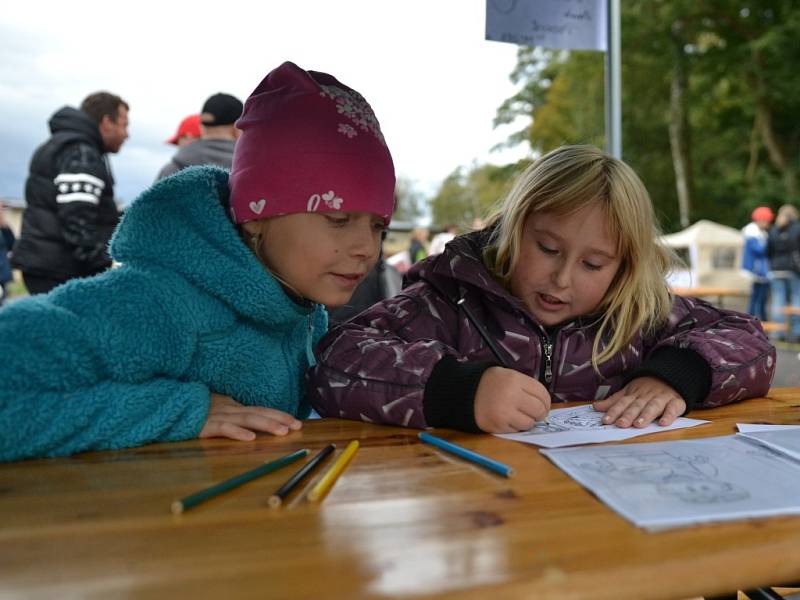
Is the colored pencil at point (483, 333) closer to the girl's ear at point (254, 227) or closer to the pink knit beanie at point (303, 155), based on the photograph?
the pink knit beanie at point (303, 155)

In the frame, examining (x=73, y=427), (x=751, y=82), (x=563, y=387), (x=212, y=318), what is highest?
(x=751, y=82)

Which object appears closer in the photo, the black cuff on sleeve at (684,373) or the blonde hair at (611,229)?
the black cuff on sleeve at (684,373)

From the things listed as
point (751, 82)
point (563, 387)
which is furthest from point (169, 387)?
point (751, 82)

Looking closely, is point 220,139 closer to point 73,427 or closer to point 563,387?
point 563,387

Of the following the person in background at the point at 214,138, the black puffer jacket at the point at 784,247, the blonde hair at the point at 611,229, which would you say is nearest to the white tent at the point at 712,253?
the black puffer jacket at the point at 784,247

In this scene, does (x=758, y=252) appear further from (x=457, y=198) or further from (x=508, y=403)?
(x=508, y=403)

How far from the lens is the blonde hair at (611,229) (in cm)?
137

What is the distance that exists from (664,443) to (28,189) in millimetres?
3036

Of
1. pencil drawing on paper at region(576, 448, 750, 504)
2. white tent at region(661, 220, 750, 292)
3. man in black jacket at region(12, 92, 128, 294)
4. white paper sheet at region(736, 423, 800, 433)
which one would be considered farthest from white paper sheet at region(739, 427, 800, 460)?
white tent at region(661, 220, 750, 292)

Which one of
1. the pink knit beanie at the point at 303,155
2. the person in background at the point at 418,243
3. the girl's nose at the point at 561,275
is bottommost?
the person in background at the point at 418,243

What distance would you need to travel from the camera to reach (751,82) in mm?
14695

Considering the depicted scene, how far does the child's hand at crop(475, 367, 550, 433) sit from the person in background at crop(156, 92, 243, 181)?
192 cm

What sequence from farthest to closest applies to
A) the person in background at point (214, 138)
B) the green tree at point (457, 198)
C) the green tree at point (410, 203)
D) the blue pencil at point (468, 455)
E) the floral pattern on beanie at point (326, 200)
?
the green tree at point (410, 203) < the green tree at point (457, 198) < the person in background at point (214, 138) < the floral pattern on beanie at point (326, 200) < the blue pencil at point (468, 455)

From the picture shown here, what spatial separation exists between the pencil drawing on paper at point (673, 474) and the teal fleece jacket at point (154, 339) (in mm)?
540
